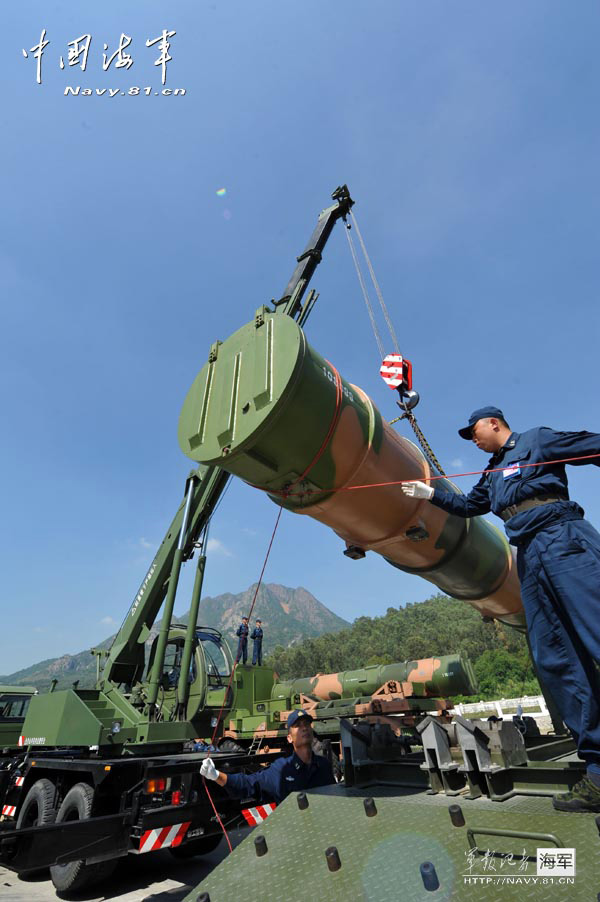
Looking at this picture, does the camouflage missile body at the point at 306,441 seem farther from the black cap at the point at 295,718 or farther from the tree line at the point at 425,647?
the tree line at the point at 425,647

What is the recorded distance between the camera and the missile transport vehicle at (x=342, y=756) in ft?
5.62

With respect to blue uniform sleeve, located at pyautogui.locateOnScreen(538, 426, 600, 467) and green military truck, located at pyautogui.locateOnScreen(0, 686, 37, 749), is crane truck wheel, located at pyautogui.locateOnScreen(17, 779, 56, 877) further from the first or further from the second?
blue uniform sleeve, located at pyautogui.locateOnScreen(538, 426, 600, 467)

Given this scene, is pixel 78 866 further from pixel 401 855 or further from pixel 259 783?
pixel 401 855

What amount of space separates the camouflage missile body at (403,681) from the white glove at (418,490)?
28.5ft

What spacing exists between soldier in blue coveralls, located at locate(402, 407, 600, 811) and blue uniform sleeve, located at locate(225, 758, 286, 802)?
220 cm

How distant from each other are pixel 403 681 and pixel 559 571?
33.5 feet

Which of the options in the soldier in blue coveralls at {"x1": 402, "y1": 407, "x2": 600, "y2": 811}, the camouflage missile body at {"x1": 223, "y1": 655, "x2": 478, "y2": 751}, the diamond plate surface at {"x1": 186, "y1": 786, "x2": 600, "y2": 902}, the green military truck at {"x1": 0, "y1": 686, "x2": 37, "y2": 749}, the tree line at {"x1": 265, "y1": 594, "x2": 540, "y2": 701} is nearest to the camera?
the diamond plate surface at {"x1": 186, "y1": 786, "x2": 600, "y2": 902}

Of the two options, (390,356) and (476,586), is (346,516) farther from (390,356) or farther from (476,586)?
(390,356)

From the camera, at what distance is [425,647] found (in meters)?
63.3

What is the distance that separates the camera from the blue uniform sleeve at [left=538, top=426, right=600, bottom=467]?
7.59ft

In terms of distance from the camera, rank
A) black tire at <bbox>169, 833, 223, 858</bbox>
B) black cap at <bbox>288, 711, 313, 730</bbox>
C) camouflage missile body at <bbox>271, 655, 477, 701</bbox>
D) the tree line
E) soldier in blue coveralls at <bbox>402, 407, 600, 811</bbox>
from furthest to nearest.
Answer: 1. the tree line
2. camouflage missile body at <bbox>271, 655, 477, 701</bbox>
3. black tire at <bbox>169, 833, 223, 858</bbox>
4. black cap at <bbox>288, 711, 313, 730</bbox>
5. soldier in blue coveralls at <bbox>402, 407, 600, 811</bbox>

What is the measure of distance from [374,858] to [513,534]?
1361 mm

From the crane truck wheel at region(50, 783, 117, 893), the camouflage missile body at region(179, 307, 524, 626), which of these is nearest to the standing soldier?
the crane truck wheel at region(50, 783, 117, 893)

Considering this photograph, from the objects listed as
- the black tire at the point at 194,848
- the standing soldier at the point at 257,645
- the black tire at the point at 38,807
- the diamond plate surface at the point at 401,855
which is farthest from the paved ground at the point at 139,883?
the standing soldier at the point at 257,645
